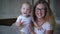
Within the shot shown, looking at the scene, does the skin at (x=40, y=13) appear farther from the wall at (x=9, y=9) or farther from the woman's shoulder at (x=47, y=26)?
the wall at (x=9, y=9)

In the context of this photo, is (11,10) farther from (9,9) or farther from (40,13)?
(40,13)

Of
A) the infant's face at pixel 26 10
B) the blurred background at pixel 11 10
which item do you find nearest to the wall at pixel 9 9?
the blurred background at pixel 11 10

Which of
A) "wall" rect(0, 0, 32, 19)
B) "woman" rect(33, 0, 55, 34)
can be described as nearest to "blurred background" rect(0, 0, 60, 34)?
"wall" rect(0, 0, 32, 19)

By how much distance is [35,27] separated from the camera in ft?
4.62

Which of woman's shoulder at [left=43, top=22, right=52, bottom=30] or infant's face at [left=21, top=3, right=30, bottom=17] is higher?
infant's face at [left=21, top=3, right=30, bottom=17]

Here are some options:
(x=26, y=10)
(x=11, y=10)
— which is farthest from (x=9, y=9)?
(x=26, y=10)

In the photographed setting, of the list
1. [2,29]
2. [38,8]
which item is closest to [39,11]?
[38,8]

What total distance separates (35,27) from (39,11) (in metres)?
0.13

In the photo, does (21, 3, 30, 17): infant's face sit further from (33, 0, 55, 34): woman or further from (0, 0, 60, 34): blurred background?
(0, 0, 60, 34): blurred background

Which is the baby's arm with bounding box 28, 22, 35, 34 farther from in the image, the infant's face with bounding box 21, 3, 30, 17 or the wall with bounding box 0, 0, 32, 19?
the wall with bounding box 0, 0, 32, 19

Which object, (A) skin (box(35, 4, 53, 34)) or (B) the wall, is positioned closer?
(A) skin (box(35, 4, 53, 34))

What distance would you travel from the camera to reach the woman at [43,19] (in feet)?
4.53

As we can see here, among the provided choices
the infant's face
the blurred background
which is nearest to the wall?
the blurred background

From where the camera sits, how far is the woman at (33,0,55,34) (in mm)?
1380
